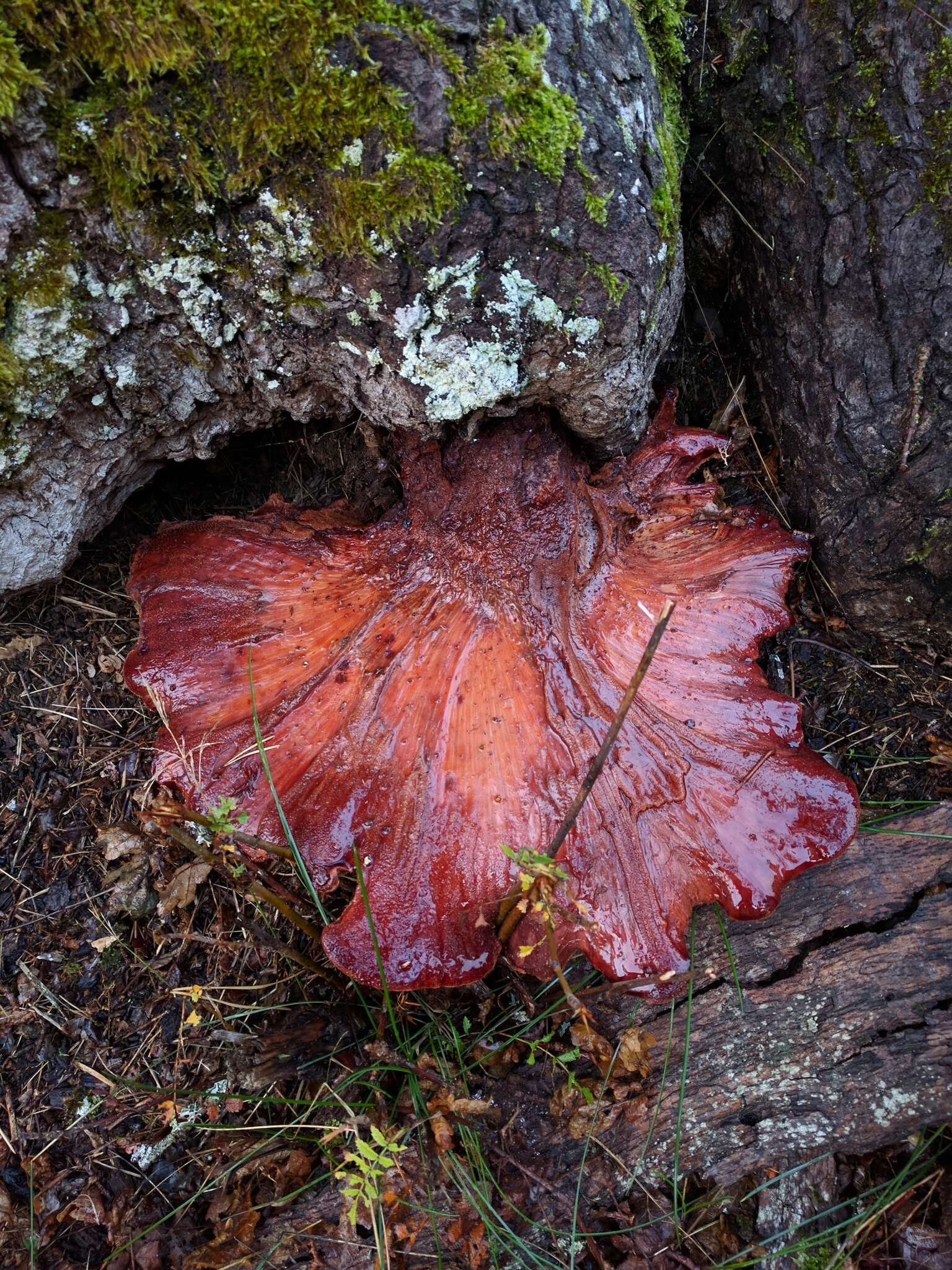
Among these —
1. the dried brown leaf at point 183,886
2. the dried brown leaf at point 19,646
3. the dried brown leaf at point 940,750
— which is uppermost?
the dried brown leaf at point 19,646

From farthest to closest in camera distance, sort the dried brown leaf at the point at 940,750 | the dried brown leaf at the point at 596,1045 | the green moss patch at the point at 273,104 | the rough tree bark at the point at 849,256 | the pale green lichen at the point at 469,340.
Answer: the dried brown leaf at the point at 940,750
the dried brown leaf at the point at 596,1045
the rough tree bark at the point at 849,256
the pale green lichen at the point at 469,340
the green moss patch at the point at 273,104

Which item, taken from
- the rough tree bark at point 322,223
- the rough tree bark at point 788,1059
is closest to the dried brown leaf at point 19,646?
the rough tree bark at point 322,223

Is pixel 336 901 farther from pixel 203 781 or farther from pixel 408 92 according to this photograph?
pixel 408 92

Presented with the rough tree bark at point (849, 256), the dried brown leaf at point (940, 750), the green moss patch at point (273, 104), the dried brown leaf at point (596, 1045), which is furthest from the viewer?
the dried brown leaf at point (940, 750)

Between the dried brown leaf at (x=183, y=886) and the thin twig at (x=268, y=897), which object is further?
the dried brown leaf at (x=183, y=886)

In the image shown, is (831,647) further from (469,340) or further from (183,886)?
(183,886)

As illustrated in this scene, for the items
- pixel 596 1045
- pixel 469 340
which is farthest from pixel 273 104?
pixel 596 1045

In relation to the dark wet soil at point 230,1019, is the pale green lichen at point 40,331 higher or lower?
higher

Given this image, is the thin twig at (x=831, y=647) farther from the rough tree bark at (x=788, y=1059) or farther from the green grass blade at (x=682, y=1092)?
the green grass blade at (x=682, y=1092)
